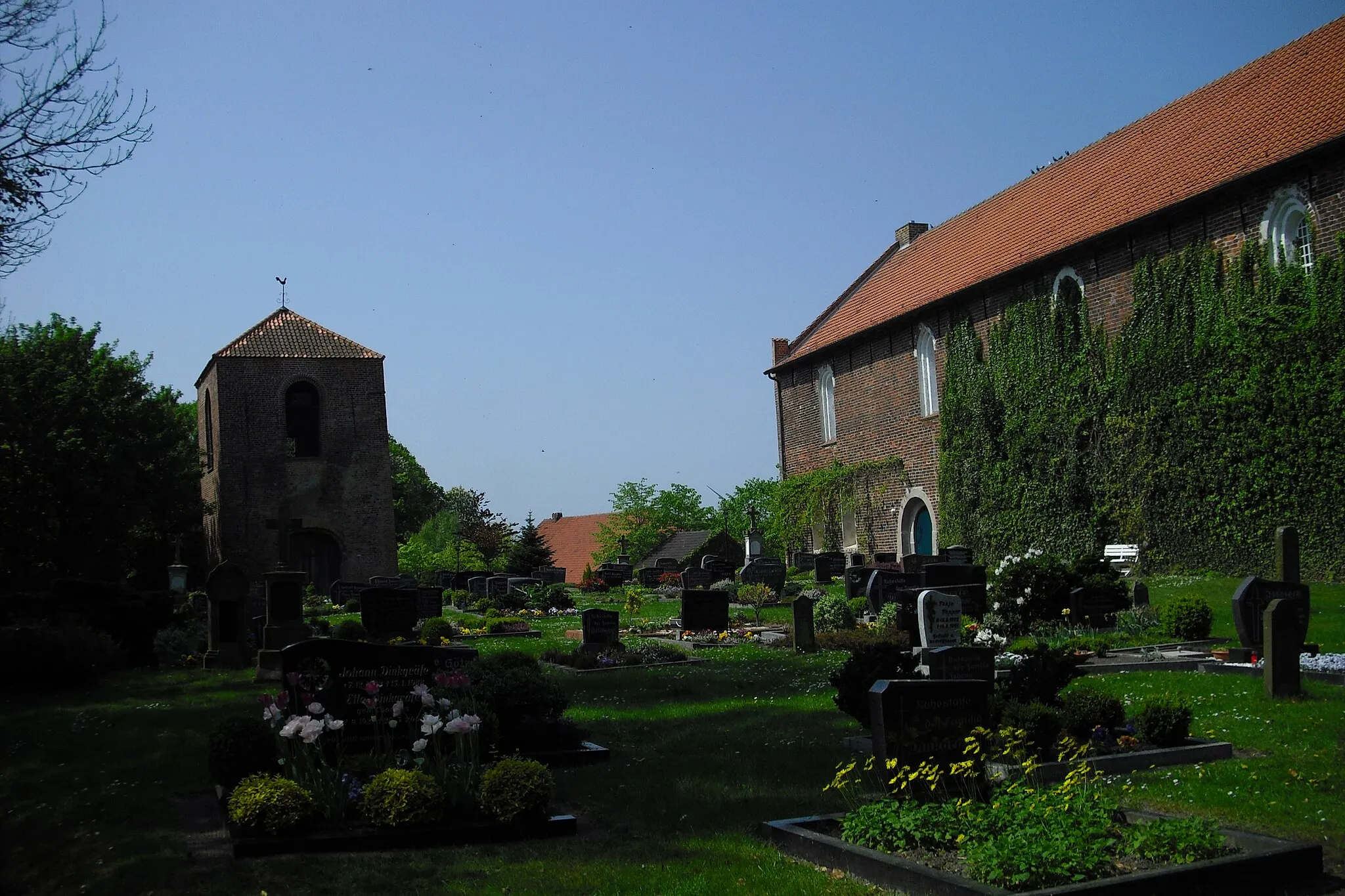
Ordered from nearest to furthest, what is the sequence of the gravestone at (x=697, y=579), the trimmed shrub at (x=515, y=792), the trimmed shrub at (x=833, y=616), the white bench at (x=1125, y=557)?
the trimmed shrub at (x=515, y=792) → the trimmed shrub at (x=833, y=616) → the white bench at (x=1125, y=557) → the gravestone at (x=697, y=579)

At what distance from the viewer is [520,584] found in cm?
2928

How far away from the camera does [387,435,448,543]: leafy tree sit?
78.9m

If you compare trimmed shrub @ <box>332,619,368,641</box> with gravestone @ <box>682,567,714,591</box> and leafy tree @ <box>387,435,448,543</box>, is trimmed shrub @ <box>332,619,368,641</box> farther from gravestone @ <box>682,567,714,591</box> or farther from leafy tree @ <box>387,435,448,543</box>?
leafy tree @ <box>387,435,448,543</box>

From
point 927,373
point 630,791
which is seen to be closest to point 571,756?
point 630,791

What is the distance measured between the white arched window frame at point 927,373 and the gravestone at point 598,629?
17.2 m

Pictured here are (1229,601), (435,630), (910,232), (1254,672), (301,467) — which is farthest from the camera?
(301,467)

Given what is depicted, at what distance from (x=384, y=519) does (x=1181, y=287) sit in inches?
1063

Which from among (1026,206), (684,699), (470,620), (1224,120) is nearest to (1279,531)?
(684,699)

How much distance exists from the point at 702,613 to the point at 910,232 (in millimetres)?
22648

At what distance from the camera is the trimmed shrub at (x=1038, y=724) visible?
8047 millimetres

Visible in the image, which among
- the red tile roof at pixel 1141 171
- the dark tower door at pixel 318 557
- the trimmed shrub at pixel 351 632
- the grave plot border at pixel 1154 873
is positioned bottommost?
the grave plot border at pixel 1154 873

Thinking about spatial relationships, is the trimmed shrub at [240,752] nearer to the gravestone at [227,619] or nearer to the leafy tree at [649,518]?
the gravestone at [227,619]

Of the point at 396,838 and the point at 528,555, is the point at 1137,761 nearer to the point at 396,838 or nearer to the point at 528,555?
the point at 396,838

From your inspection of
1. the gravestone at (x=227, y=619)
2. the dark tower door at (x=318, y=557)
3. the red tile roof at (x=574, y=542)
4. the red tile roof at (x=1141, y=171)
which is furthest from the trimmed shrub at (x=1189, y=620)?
the red tile roof at (x=574, y=542)
